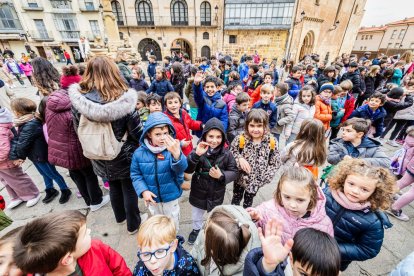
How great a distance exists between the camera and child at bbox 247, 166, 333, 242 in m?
1.52

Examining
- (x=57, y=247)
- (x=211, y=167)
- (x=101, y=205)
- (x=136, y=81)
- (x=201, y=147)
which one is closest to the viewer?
(x=57, y=247)

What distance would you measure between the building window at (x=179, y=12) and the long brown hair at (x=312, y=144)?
2625 centimetres

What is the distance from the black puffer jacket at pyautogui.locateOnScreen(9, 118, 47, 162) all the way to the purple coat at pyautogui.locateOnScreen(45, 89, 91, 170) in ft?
1.61

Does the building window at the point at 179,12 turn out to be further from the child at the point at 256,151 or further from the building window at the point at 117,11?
the child at the point at 256,151

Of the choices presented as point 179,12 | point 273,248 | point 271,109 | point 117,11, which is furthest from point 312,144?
point 117,11

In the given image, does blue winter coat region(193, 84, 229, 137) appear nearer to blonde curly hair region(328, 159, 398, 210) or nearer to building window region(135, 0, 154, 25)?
blonde curly hair region(328, 159, 398, 210)

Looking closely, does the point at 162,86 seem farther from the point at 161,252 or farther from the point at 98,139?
the point at 161,252

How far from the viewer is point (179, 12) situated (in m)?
23.7

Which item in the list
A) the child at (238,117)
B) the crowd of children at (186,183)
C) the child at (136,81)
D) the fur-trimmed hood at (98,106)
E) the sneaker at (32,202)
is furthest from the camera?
the child at (136,81)

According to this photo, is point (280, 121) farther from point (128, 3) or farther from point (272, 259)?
point (128, 3)

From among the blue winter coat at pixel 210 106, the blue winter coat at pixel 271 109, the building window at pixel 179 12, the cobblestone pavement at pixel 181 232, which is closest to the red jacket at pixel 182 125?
the blue winter coat at pixel 210 106

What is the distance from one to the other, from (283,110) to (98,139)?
327cm

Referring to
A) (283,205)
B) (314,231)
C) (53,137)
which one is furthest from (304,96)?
(53,137)

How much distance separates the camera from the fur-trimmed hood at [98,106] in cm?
169
